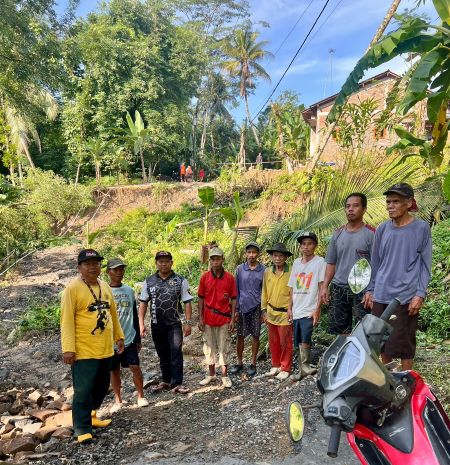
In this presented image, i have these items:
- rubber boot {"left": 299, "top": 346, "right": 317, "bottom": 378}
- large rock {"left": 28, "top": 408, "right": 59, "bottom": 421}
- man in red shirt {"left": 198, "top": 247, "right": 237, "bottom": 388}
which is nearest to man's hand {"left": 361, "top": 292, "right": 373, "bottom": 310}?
rubber boot {"left": 299, "top": 346, "right": 317, "bottom": 378}

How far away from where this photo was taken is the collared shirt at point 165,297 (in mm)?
5035

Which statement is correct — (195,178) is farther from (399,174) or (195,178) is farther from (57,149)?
(399,174)

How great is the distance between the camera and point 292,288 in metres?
4.89

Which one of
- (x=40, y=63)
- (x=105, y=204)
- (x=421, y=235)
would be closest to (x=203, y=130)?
(x=105, y=204)

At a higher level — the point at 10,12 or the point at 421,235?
the point at 10,12

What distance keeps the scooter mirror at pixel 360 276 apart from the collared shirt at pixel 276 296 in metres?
1.15

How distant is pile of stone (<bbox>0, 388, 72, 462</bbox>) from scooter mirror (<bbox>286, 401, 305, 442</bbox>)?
3072mm

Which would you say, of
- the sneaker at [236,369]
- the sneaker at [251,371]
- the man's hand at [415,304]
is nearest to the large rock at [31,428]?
the sneaker at [236,369]

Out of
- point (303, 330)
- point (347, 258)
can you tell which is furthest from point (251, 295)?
point (347, 258)

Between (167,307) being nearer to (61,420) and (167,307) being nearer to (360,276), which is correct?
(61,420)

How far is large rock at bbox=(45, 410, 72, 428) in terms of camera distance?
4539 millimetres

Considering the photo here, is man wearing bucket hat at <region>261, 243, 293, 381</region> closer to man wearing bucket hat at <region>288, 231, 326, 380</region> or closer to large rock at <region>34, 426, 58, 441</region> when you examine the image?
man wearing bucket hat at <region>288, 231, 326, 380</region>

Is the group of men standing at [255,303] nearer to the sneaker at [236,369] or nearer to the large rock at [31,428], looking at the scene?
the sneaker at [236,369]

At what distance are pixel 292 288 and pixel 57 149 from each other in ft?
81.7
